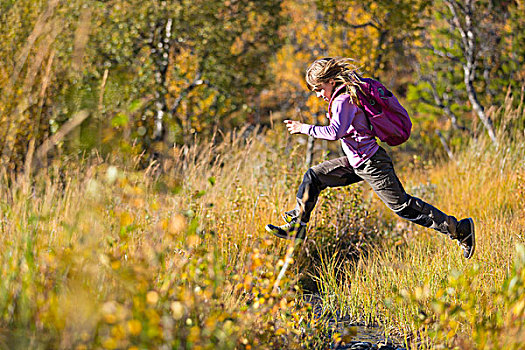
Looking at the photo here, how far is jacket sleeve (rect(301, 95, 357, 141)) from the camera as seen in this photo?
3248 mm

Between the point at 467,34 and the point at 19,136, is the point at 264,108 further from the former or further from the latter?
the point at 19,136

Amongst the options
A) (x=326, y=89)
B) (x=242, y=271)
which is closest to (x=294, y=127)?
(x=326, y=89)

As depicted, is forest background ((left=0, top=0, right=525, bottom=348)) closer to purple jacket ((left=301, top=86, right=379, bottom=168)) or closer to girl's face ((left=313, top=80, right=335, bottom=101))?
purple jacket ((left=301, top=86, right=379, bottom=168))

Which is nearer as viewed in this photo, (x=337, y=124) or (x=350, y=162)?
(x=337, y=124)

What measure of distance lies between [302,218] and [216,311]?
142cm

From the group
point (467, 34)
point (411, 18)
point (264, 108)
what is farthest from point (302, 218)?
point (264, 108)

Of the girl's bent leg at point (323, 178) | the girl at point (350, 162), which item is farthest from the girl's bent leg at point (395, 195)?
the girl's bent leg at point (323, 178)

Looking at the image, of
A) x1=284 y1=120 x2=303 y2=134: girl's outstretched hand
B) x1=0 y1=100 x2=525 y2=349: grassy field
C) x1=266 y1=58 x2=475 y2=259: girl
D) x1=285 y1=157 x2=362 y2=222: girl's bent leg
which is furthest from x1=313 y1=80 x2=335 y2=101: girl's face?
x1=0 y1=100 x2=525 y2=349: grassy field

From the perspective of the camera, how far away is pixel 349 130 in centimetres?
340

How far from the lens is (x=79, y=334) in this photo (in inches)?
72.9

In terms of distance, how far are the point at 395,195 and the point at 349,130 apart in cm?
56

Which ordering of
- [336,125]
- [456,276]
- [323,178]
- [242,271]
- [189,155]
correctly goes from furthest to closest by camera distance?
[189,155] → [323,178] → [336,125] → [242,271] → [456,276]

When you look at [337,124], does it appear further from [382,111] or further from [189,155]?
[189,155]

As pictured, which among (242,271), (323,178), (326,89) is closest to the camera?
(242,271)
